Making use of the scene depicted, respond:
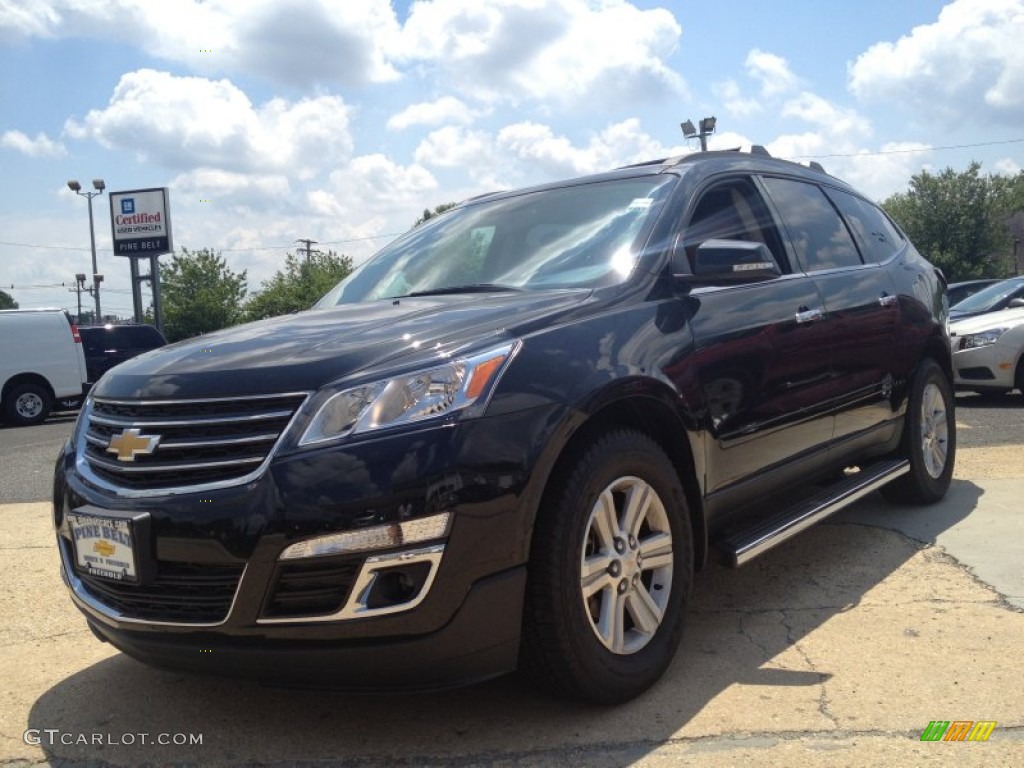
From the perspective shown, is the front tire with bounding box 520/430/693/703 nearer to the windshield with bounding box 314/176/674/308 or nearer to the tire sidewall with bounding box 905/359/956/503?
the windshield with bounding box 314/176/674/308

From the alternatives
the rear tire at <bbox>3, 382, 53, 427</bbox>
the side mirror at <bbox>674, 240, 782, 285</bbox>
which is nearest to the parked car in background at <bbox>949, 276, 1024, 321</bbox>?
the side mirror at <bbox>674, 240, 782, 285</bbox>

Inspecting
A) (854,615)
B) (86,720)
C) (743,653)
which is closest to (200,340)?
(86,720)

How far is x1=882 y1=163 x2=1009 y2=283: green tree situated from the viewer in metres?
42.6

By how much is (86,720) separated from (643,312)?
2145 mm

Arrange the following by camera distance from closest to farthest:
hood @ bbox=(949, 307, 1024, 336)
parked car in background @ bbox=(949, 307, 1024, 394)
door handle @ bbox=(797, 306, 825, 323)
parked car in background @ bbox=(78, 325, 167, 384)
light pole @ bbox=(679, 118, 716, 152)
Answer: door handle @ bbox=(797, 306, 825, 323) → parked car in background @ bbox=(949, 307, 1024, 394) → hood @ bbox=(949, 307, 1024, 336) → parked car in background @ bbox=(78, 325, 167, 384) → light pole @ bbox=(679, 118, 716, 152)

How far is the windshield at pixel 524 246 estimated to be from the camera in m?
3.29

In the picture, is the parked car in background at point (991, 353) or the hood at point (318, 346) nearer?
the hood at point (318, 346)

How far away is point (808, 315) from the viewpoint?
12.5 feet

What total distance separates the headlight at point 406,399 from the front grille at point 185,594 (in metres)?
0.41

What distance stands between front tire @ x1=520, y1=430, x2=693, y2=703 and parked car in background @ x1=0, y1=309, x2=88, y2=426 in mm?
15017

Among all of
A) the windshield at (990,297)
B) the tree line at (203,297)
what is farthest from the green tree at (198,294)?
the windshield at (990,297)

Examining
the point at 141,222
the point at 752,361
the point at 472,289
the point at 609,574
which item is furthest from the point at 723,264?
the point at 141,222

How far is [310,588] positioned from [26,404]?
1509cm

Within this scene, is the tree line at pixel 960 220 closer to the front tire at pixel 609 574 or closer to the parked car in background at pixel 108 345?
the parked car in background at pixel 108 345
